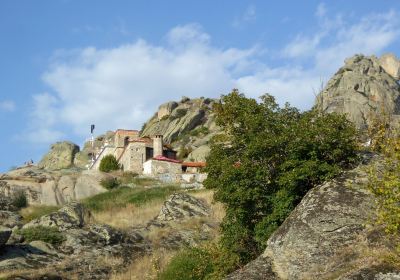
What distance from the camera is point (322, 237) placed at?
16719 millimetres

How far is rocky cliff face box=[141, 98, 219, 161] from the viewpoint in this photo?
9578 centimetres

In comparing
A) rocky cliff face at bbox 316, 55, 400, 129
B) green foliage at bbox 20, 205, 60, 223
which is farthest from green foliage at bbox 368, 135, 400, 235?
rocky cliff face at bbox 316, 55, 400, 129

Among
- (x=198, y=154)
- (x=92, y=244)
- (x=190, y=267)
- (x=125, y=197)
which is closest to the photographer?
(x=190, y=267)

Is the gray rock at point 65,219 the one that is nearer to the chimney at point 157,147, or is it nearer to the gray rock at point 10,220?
the gray rock at point 10,220

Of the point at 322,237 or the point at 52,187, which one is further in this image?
the point at 52,187

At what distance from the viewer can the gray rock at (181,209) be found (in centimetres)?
4106

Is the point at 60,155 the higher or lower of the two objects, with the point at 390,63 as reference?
lower

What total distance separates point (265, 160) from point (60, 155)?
120 m

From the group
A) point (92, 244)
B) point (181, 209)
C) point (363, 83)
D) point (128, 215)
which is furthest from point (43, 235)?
point (363, 83)

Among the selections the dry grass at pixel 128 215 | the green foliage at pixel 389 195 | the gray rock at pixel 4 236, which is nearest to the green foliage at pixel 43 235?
the gray rock at pixel 4 236

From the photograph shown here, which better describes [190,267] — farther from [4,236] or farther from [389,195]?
[389,195]

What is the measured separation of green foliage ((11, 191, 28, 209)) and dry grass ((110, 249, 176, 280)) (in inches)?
1071

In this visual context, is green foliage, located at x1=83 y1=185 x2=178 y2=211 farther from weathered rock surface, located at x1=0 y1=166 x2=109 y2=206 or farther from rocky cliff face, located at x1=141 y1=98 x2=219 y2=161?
rocky cliff face, located at x1=141 y1=98 x2=219 y2=161

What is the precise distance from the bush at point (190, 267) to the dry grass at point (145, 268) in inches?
71.0
